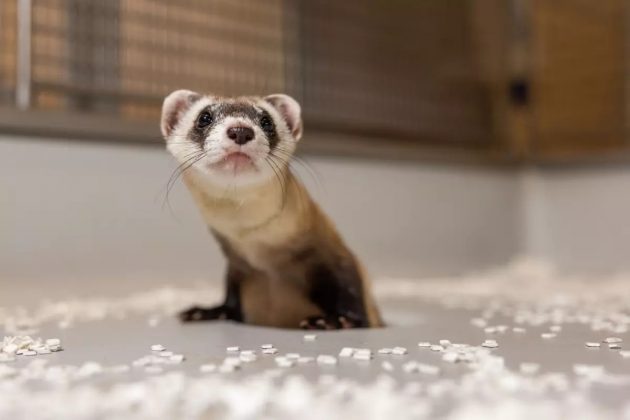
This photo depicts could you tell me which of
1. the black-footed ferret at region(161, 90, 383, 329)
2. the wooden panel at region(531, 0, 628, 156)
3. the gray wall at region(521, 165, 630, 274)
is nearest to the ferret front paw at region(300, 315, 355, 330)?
the black-footed ferret at region(161, 90, 383, 329)

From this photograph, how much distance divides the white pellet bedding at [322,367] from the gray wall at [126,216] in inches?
8.6

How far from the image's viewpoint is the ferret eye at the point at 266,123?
96cm

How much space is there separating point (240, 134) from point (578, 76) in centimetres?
206

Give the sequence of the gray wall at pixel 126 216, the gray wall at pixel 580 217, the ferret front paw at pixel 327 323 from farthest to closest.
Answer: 1. the gray wall at pixel 580 217
2. the gray wall at pixel 126 216
3. the ferret front paw at pixel 327 323

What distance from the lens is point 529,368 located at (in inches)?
27.9

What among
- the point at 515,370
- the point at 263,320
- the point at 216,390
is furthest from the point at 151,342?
the point at 515,370

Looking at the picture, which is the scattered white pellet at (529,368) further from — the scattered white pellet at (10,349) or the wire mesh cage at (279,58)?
the wire mesh cage at (279,58)

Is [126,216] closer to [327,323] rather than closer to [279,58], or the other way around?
[279,58]

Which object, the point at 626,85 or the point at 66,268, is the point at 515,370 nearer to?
the point at 66,268

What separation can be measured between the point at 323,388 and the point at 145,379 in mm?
179

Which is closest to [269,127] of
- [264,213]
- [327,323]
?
[264,213]

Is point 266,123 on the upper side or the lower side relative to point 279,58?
lower

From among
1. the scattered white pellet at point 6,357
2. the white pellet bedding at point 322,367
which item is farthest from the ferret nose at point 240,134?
Answer: the scattered white pellet at point 6,357

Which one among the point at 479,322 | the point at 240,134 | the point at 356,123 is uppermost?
the point at 356,123
